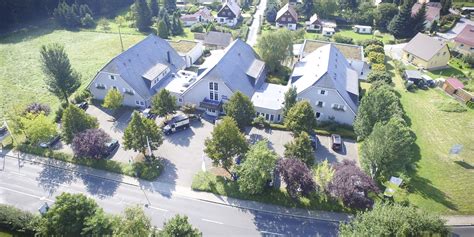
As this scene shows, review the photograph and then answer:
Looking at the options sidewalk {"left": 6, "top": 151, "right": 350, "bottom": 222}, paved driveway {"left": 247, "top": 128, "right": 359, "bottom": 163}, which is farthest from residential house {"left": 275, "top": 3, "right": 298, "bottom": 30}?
sidewalk {"left": 6, "top": 151, "right": 350, "bottom": 222}

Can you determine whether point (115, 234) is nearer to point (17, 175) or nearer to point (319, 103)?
point (17, 175)

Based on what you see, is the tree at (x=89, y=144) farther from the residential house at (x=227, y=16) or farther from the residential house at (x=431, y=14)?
the residential house at (x=431, y=14)

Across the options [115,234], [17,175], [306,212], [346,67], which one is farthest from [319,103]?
[17,175]

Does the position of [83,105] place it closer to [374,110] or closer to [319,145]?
[319,145]

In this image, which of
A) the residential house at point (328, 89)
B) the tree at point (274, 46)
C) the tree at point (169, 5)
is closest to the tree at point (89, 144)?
the residential house at point (328, 89)

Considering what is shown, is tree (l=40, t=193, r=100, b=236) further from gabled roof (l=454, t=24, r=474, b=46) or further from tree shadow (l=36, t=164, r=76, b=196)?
gabled roof (l=454, t=24, r=474, b=46)

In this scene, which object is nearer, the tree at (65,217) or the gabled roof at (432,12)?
the tree at (65,217)
